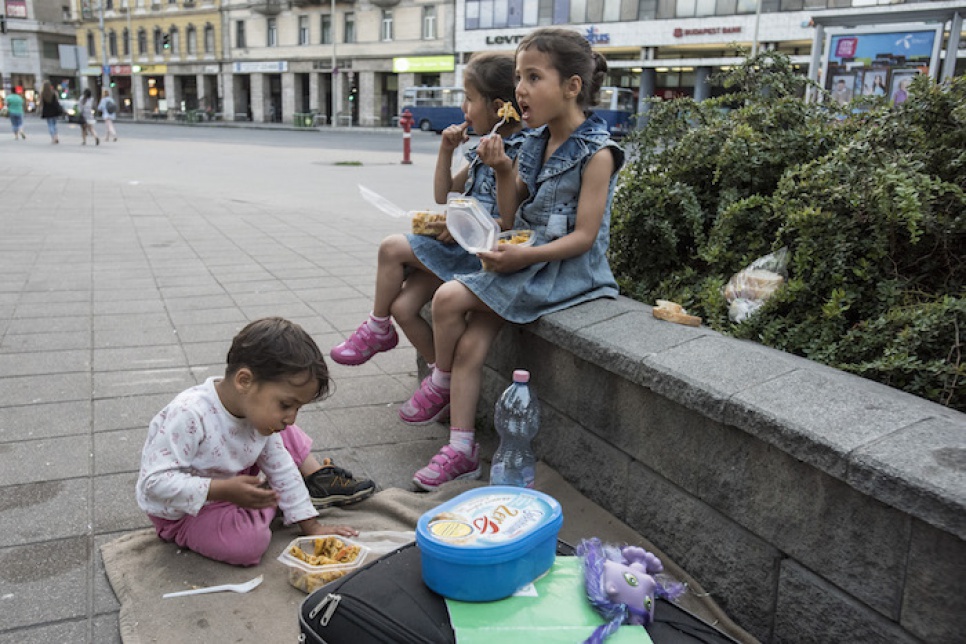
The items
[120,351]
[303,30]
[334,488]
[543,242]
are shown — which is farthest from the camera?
[303,30]

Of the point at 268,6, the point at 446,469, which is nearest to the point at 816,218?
the point at 446,469

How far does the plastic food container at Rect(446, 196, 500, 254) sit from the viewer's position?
3018mm

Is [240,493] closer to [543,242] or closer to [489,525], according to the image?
[489,525]

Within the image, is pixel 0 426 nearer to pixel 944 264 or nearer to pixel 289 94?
pixel 944 264

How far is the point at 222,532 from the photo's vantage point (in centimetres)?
248

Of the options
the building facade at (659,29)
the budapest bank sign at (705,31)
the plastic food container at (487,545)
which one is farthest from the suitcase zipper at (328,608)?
the budapest bank sign at (705,31)

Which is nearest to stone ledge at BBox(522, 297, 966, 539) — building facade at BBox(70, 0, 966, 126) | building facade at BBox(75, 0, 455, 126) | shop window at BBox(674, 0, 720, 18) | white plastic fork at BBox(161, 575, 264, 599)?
white plastic fork at BBox(161, 575, 264, 599)

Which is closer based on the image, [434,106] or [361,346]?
[361,346]

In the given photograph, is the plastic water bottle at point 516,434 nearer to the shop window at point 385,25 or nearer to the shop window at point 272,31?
the shop window at point 385,25

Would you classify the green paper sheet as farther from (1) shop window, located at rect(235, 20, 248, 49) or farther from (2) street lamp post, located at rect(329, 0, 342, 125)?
(1) shop window, located at rect(235, 20, 248, 49)

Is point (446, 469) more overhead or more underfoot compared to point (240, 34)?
more underfoot

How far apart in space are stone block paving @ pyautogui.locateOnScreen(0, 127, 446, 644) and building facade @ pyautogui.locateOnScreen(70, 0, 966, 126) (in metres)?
26.0

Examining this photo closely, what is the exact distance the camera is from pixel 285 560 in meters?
2.50

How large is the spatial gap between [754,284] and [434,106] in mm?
36756
